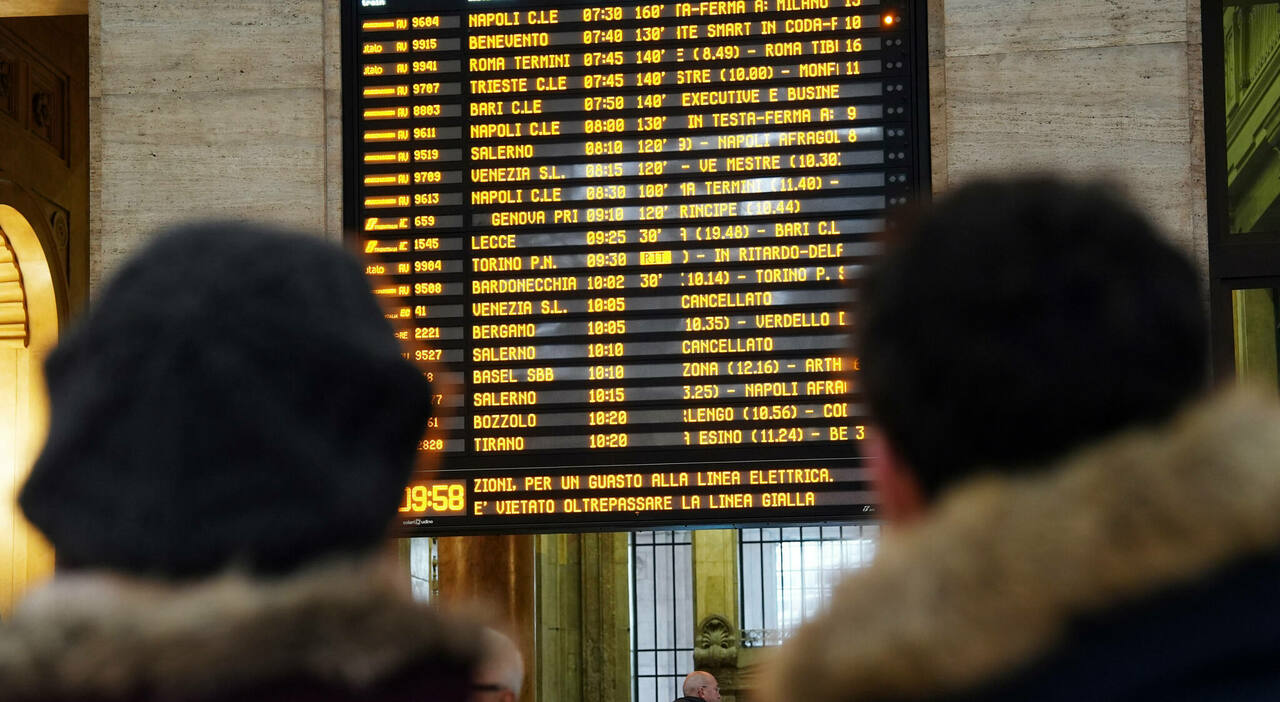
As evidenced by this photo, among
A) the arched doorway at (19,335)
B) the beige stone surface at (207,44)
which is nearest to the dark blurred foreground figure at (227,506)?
the beige stone surface at (207,44)

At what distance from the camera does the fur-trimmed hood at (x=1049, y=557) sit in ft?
3.86

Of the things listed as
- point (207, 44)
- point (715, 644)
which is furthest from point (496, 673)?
point (715, 644)

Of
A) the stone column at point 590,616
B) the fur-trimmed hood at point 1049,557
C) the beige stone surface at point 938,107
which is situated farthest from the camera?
the stone column at point 590,616

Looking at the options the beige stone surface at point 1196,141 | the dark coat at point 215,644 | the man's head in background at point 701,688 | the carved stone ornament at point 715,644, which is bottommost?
the carved stone ornament at point 715,644

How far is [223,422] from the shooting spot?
48.2 inches

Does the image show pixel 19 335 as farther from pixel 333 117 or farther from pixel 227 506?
pixel 227 506

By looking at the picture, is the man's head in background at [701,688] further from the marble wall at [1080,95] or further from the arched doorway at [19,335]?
the marble wall at [1080,95]

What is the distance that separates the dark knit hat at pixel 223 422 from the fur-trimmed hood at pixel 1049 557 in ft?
1.27

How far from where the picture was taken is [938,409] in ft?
4.14

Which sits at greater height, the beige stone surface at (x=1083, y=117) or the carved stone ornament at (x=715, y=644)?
the beige stone surface at (x=1083, y=117)

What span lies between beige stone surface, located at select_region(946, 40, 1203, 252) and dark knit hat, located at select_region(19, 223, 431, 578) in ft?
14.6

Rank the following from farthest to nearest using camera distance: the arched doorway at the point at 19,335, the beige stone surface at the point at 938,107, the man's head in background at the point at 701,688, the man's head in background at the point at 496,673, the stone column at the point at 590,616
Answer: the stone column at the point at 590,616
the arched doorway at the point at 19,335
the man's head in background at the point at 701,688
the beige stone surface at the point at 938,107
the man's head in background at the point at 496,673

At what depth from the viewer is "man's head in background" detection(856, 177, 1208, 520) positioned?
1.23 m

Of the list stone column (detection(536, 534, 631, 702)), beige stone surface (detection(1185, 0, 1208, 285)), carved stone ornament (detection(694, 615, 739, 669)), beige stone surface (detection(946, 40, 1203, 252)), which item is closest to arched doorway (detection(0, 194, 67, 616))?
stone column (detection(536, 534, 631, 702))
